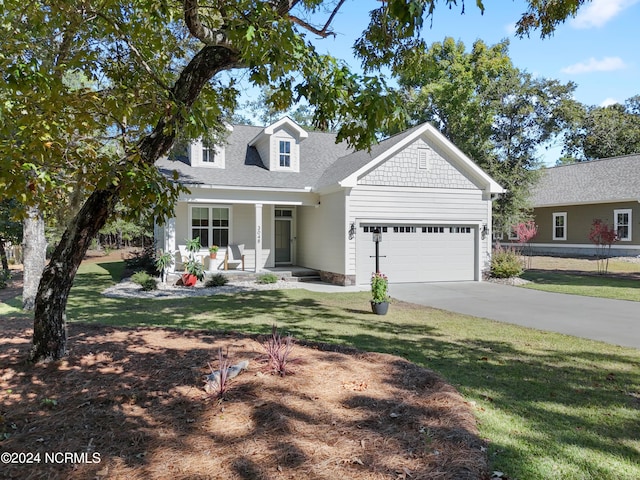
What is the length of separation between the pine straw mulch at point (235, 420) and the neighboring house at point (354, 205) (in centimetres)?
995

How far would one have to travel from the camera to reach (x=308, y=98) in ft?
17.2

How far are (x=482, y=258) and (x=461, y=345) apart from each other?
33.6ft

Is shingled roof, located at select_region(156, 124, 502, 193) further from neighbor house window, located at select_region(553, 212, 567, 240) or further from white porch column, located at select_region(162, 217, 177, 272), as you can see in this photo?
neighbor house window, located at select_region(553, 212, 567, 240)

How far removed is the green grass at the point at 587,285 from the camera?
12.3 meters

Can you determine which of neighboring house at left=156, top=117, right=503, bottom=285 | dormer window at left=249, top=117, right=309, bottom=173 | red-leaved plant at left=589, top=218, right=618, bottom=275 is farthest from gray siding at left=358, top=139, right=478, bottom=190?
red-leaved plant at left=589, top=218, right=618, bottom=275

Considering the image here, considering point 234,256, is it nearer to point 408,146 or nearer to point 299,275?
point 299,275

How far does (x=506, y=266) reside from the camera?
15383 mm

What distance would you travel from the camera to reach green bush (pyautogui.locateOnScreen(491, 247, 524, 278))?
15.3 meters

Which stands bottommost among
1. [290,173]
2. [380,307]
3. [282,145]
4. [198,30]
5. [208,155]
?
[380,307]

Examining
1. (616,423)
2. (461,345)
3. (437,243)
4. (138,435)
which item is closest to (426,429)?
(616,423)

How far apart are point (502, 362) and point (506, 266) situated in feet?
35.0

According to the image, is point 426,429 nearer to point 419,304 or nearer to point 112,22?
point 112,22

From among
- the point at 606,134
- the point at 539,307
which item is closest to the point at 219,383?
the point at 539,307

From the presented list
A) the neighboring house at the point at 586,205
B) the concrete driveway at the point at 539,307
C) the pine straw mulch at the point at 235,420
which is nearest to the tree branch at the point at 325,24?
the pine straw mulch at the point at 235,420
